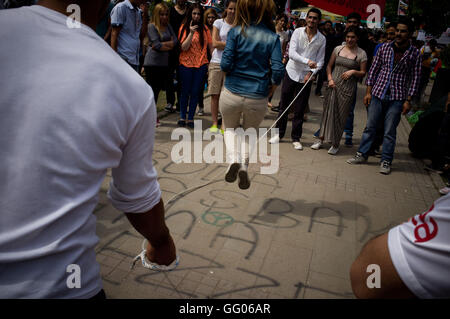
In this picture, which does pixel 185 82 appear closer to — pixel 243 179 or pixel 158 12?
pixel 158 12

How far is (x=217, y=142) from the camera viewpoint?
543 centimetres

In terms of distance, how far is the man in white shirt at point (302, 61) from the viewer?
536 centimetres

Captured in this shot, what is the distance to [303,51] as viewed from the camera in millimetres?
5449

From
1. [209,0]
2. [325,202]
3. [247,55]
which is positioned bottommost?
[325,202]

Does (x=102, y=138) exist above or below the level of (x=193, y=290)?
above

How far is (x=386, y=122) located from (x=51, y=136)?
193 inches

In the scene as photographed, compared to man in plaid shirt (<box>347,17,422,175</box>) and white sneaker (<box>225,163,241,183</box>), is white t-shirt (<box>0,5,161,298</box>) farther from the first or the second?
man in plaid shirt (<box>347,17,422,175</box>)

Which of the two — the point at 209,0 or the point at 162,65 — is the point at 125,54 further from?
the point at 209,0

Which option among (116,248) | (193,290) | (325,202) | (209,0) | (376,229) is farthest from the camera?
(209,0)

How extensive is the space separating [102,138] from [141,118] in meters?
0.12

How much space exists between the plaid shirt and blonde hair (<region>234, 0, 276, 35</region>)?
2042mm

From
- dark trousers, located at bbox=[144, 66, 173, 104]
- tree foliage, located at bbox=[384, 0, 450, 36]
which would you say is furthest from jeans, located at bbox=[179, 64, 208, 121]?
tree foliage, located at bbox=[384, 0, 450, 36]

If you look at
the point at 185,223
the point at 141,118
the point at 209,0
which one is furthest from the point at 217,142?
the point at 209,0

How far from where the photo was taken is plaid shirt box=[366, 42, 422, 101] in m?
4.61
